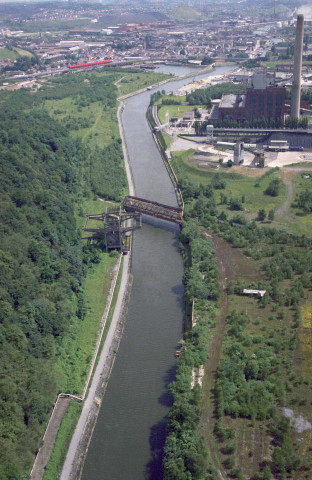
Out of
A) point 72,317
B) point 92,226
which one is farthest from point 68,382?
point 92,226

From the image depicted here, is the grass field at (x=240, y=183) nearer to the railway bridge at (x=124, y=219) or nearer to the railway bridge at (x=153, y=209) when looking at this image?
the railway bridge at (x=153, y=209)

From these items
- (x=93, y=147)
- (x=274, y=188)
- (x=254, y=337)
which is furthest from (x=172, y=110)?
(x=254, y=337)

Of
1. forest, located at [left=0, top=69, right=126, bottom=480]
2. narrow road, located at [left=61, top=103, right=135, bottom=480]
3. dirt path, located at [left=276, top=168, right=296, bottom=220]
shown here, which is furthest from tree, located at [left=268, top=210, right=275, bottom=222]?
forest, located at [left=0, top=69, right=126, bottom=480]

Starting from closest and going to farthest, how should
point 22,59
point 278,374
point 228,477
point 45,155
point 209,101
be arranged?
point 228,477 → point 278,374 → point 45,155 → point 209,101 → point 22,59

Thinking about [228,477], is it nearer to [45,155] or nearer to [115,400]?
[115,400]

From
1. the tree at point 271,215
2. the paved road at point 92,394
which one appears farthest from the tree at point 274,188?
the paved road at point 92,394

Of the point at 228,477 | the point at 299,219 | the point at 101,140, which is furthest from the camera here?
the point at 101,140

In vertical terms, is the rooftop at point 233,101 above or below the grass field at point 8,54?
below

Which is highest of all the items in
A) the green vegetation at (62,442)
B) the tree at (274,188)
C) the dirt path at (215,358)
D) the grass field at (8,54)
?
the grass field at (8,54)
